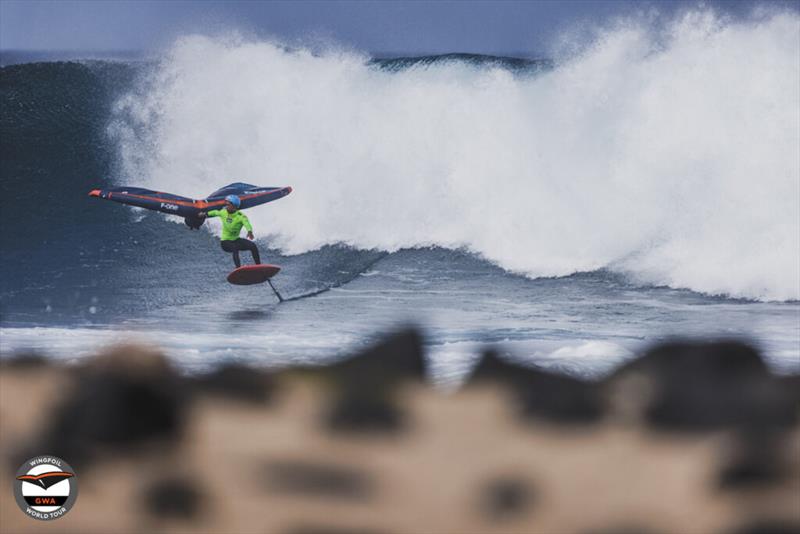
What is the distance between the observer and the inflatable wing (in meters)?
4.64

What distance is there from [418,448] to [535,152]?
3762mm

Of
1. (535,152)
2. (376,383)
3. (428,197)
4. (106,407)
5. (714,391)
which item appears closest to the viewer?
(106,407)

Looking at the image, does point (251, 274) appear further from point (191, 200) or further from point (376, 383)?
point (376, 383)

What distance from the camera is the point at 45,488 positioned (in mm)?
1991

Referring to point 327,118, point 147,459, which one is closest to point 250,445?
point 147,459

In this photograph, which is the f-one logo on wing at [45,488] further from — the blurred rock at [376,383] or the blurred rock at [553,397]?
the blurred rock at [553,397]

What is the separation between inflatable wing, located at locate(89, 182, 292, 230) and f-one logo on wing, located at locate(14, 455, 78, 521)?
2.63m

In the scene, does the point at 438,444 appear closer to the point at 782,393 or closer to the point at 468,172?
the point at 782,393

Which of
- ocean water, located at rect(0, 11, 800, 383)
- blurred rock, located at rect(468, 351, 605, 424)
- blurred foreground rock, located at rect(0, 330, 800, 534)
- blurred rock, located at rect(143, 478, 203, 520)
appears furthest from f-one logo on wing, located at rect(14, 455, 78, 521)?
ocean water, located at rect(0, 11, 800, 383)

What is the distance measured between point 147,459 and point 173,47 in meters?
3.59

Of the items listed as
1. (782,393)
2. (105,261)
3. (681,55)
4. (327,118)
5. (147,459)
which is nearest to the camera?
(147,459)

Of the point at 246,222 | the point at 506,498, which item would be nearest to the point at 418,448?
the point at 506,498

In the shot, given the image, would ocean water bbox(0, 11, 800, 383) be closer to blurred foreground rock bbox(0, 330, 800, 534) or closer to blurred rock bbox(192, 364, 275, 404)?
blurred rock bbox(192, 364, 275, 404)

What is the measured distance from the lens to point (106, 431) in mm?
2111
